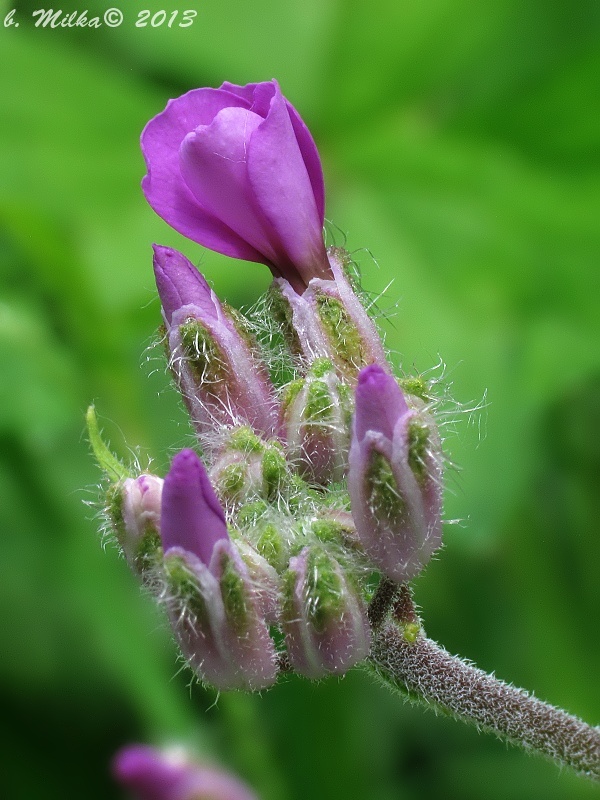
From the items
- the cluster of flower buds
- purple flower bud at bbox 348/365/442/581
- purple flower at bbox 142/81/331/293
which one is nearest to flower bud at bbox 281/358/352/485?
the cluster of flower buds

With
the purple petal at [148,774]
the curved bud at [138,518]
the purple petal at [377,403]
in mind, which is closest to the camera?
the purple petal at [377,403]

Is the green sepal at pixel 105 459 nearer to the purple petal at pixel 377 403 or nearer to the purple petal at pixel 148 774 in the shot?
the purple petal at pixel 377 403

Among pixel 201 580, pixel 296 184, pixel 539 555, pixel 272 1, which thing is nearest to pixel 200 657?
pixel 201 580

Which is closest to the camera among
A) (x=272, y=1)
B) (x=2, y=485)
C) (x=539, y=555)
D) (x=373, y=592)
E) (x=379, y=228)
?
(x=373, y=592)

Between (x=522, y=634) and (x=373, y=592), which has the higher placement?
(x=373, y=592)

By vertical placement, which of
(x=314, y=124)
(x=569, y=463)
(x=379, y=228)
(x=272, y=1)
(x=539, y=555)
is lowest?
(x=539, y=555)

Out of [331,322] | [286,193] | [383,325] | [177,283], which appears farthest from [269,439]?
[383,325]

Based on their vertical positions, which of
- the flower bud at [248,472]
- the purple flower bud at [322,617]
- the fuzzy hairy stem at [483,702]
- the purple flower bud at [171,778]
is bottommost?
the purple flower bud at [171,778]

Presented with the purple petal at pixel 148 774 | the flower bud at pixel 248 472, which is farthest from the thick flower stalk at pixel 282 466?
the purple petal at pixel 148 774

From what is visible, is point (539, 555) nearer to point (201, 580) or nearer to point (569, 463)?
point (569, 463)
